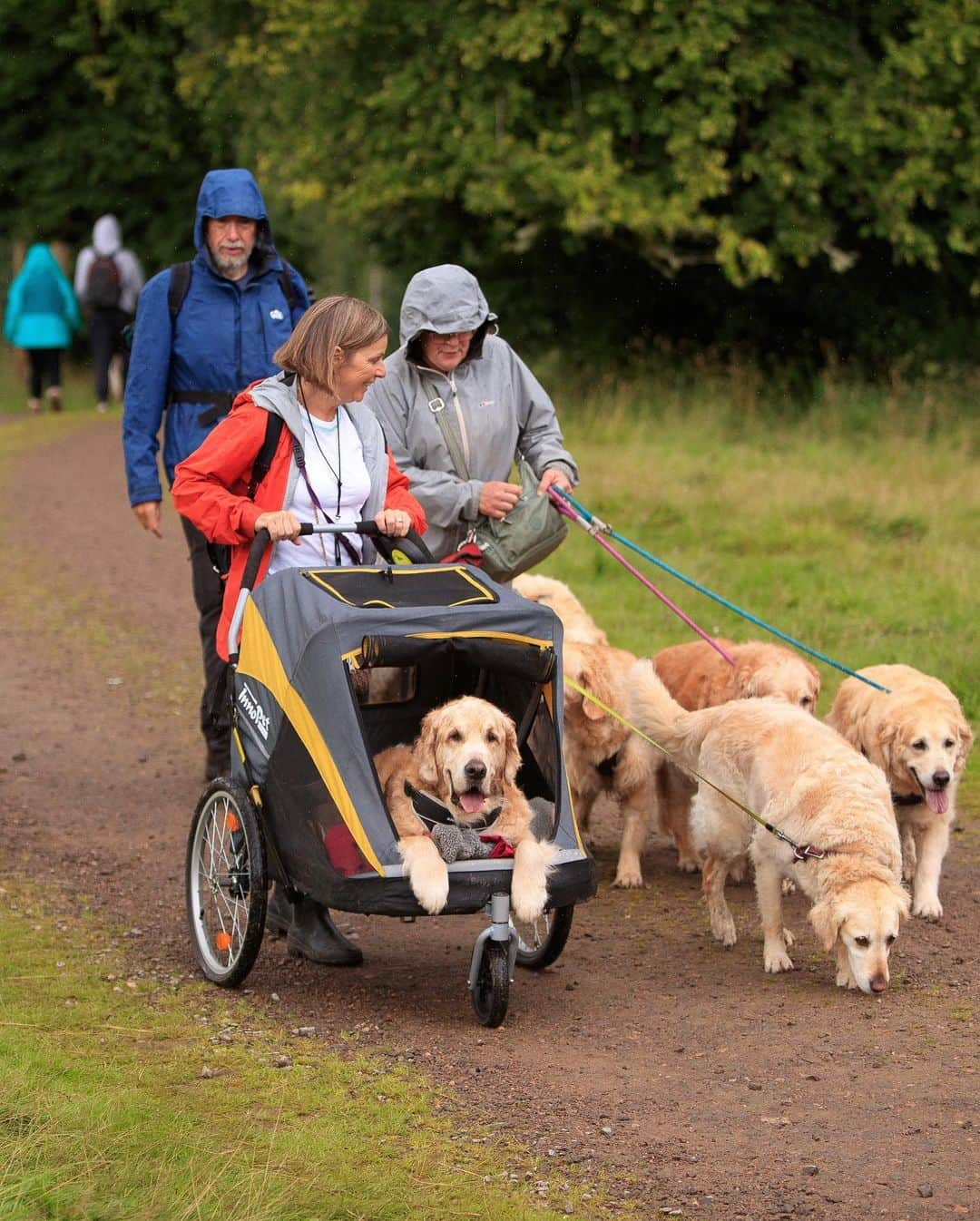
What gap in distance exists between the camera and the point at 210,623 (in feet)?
25.4

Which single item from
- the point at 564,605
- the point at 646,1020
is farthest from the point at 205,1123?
the point at 564,605

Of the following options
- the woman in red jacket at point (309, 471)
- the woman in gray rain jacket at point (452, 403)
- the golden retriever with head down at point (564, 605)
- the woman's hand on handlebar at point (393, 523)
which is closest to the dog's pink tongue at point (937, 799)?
the golden retriever with head down at point (564, 605)

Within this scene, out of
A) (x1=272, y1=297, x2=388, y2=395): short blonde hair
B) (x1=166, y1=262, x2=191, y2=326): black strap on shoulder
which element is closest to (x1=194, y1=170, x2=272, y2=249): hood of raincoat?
(x1=166, y1=262, x2=191, y2=326): black strap on shoulder

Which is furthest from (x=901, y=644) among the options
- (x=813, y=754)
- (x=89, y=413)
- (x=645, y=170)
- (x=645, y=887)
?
(x=89, y=413)

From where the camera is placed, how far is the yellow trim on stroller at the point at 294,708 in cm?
506

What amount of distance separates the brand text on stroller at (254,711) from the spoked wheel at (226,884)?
0.76 ft

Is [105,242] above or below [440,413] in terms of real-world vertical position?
below

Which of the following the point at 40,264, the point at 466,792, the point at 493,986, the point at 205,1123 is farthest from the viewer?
the point at 40,264

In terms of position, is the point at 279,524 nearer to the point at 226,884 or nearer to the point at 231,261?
the point at 226,884

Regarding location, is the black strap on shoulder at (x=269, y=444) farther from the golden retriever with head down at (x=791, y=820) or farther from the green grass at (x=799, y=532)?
the green grass at (x=799, y=532)

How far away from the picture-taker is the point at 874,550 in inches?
477

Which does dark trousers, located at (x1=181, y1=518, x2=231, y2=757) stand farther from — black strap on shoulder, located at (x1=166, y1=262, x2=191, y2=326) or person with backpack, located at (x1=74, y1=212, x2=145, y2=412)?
person with backpack, located at (x1=74, y1=212, x2=145, y2=412)

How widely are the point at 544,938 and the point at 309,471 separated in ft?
5.76

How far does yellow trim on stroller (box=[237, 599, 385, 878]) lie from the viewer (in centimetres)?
506
